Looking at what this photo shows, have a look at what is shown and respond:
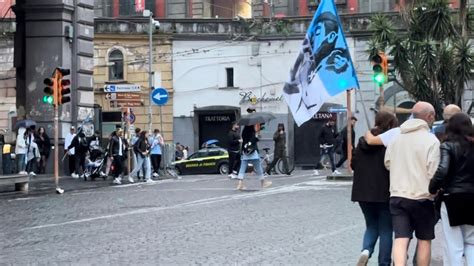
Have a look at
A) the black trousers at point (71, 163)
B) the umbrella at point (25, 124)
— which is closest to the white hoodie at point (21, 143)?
the umbrella at point (25, 124)

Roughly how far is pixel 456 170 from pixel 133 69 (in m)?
38.0

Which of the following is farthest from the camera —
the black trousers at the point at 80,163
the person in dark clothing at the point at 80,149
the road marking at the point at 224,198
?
the black trousers at the point at 80,163

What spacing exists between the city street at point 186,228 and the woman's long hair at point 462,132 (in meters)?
2.49

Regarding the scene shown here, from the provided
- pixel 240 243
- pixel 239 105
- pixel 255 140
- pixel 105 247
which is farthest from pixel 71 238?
pixel 239 105

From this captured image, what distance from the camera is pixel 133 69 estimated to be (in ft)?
145

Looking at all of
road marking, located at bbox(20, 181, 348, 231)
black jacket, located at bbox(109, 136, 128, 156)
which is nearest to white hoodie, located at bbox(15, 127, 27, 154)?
black jacket, located at bbox(109, 136, 128, 156)

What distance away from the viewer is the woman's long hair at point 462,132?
7.26 meters

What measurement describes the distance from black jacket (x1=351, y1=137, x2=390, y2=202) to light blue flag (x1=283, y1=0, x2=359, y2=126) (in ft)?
24.9

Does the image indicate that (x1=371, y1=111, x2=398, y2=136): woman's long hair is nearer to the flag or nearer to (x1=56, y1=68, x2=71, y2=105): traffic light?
(x1=56, y1=68, x2=71, y2=105): traffic light

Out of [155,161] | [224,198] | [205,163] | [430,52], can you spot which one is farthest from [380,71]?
[205,163]

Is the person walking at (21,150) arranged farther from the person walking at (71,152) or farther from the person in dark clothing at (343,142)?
the person in dark clothing at (343,142)

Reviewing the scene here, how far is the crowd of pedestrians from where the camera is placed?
725 centimetres

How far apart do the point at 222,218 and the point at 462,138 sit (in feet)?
22.6

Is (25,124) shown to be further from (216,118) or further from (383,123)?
(216,118)
